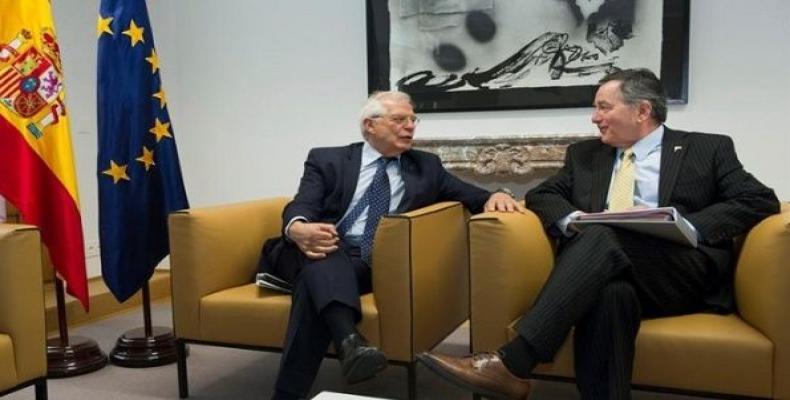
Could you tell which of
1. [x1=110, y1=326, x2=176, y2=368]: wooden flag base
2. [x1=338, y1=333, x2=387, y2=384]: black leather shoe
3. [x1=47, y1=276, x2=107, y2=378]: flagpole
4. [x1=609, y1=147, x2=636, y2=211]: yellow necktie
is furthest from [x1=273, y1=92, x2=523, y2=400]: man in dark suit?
[x1=47, y1=276, x2=107, y2=378]: flagpole

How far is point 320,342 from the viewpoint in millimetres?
2045

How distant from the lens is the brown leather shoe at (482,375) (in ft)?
5.67

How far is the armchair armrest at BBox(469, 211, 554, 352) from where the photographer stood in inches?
74.0

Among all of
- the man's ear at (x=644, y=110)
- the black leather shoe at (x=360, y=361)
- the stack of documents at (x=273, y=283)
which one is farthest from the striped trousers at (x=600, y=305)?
the stack of documents at (x=273, y=283)

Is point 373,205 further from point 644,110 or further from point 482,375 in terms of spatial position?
point 644,110

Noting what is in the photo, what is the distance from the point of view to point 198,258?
2.25 metres

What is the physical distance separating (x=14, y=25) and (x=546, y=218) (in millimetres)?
1966

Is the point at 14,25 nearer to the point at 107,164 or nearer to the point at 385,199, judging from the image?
the point at 107,164

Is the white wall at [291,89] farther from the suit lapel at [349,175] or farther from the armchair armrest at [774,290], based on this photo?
the armchair armrest at [774,290]

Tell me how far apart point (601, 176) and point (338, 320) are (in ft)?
3.19

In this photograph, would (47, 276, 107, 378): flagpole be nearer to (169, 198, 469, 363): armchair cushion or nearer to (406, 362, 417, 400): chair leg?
(169, 198, 469, 363): armchair cushion

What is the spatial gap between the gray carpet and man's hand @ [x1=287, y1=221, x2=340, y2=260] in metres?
0.59

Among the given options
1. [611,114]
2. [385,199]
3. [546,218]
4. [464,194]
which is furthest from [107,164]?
[611,114]

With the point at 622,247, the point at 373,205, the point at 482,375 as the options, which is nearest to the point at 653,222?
the point at 622,247
